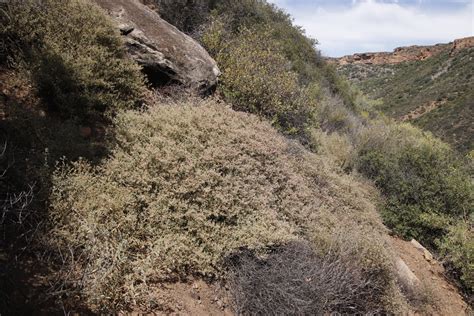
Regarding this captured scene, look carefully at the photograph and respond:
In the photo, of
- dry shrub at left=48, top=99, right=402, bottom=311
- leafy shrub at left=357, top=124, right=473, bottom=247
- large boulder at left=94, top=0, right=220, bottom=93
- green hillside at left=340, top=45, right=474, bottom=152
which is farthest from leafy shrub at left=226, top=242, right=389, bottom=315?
green hillside at left=340, top=45, right=474, bottom=152

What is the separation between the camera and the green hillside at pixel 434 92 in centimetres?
2977

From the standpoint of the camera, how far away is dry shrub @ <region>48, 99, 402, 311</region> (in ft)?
10.6

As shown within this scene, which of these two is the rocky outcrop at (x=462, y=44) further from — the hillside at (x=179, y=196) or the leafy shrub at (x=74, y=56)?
the leafy shrub at (x=74, y=56)

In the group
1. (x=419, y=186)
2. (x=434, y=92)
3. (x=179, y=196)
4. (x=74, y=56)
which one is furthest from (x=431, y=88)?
(x=179, y=196)

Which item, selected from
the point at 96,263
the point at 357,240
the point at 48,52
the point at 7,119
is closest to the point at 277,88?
the point at 357,240

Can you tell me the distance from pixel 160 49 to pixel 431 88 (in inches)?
1637

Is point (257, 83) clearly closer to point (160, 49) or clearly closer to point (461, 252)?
point (160, 49)

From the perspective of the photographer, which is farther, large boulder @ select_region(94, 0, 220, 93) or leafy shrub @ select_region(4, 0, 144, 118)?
large boulder @ select_region(94, 0, 220, 93)

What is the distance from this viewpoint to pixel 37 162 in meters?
3.71

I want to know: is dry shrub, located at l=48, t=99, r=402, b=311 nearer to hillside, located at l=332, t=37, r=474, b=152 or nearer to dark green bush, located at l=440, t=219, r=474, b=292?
dark green bush, located at l=440, t=219, r=474, b=292

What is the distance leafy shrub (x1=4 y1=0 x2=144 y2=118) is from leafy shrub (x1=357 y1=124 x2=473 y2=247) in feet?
19.3

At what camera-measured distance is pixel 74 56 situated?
17.1 ft

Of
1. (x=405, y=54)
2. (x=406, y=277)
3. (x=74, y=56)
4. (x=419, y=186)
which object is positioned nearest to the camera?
(x=74, y=56)

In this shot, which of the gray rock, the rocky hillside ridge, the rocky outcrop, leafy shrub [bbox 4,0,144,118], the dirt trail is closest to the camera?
leafy shrub [bbox 4,0,144,118]
